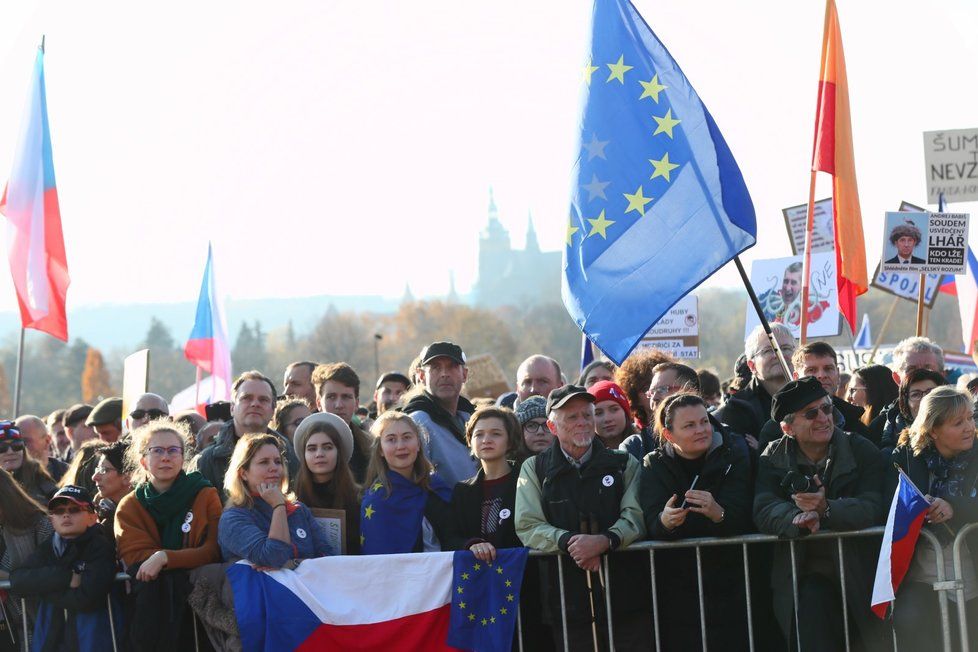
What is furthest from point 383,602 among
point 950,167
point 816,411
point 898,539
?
point 950,167

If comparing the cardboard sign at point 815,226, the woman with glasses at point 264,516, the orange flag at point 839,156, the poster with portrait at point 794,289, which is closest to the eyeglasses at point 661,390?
the orange flag at point 839,156

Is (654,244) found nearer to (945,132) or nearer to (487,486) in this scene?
(487,486)

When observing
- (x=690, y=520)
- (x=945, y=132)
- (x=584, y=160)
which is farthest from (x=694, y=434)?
(x=945, y=132)

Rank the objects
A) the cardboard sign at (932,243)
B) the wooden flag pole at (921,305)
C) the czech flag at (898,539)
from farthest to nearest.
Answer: the wooden flag pole at (921,305), the cardboard sign at (932,243), the czech flag at (898,539)

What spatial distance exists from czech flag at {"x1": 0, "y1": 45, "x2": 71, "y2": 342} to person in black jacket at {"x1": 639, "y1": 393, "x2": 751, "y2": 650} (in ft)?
23.0

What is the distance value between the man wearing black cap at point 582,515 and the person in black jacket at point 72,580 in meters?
2.23

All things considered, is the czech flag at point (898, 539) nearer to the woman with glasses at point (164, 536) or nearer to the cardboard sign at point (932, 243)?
the woman with glasses at point (164, 536)

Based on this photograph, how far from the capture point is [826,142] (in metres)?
8.50

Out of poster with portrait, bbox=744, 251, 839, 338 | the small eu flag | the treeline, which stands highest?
the treeline

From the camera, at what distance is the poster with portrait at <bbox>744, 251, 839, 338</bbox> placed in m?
12.8

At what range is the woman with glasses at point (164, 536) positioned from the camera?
6516 mm

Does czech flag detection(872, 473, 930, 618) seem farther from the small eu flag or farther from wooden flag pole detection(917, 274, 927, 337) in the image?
wooden flag pole detection(917, 274, 927, 337)

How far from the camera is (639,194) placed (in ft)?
23.0

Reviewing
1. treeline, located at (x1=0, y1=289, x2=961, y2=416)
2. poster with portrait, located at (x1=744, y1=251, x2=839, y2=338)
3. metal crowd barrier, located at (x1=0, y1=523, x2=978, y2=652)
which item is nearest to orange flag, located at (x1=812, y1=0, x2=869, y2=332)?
metal crowd barrier, located at (x1=0, y1=523, x2=978, y2=652)
